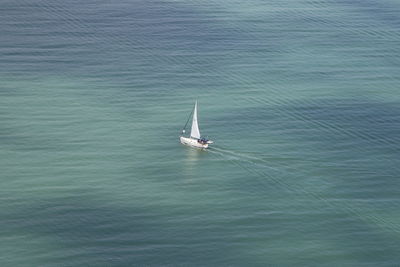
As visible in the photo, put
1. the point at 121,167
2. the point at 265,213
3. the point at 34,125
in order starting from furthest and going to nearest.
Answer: the point at 34,125 → the point at 121,167 → the point at 265,213

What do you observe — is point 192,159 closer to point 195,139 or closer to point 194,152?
point 194,152

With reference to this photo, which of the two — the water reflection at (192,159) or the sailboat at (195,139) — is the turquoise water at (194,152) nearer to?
the water reflection at (192,159)

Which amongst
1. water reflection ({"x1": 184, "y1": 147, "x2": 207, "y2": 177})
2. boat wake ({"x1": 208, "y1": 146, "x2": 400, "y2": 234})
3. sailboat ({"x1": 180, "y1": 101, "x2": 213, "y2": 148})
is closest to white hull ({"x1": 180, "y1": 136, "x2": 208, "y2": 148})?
sailboat ({"x1": 180, "y1": 101, "x2": 213, "y2": 148})

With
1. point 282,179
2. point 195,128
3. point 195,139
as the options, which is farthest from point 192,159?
point 282,179

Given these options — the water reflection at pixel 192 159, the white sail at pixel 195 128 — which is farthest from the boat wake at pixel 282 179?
the white sail at pixel 195 128

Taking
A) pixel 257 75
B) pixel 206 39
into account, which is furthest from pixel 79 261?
Result: pixel 206 39

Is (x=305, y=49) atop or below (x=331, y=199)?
atop

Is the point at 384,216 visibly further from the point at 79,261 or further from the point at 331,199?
the point at 79,261

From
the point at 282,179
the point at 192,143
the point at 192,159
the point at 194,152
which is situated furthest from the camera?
the point at 192,143
